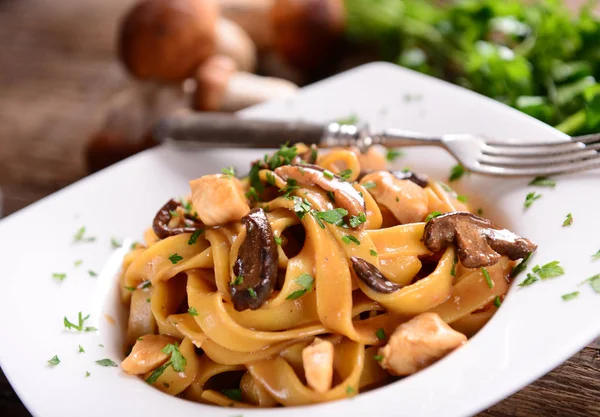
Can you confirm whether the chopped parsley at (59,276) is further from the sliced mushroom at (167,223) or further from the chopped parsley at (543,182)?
the chopped parsley at (543,182)

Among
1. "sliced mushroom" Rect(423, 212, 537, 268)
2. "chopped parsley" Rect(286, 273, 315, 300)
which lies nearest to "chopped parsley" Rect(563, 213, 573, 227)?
"sliced mushroom" Rect(423, 212, 537, 268)

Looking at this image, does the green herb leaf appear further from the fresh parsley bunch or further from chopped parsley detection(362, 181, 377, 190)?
the fresh parsley bunch

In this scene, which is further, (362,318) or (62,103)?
(62,103)

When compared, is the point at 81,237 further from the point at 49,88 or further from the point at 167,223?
the point at 49,88

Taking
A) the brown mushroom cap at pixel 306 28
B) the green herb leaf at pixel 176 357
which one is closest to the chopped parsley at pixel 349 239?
the green herb leaf at pixel 176 357

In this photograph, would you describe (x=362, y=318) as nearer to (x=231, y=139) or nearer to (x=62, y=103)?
(x=231, y=139)

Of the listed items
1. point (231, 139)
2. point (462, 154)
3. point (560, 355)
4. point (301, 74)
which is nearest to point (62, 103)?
point (301, 74)
